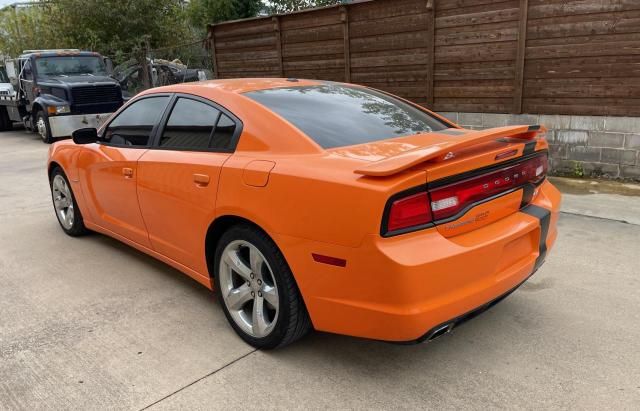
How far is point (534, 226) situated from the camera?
276cm

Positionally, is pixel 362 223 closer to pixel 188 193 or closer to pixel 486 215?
pixel 486 215

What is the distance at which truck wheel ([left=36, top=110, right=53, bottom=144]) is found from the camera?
42.2ft

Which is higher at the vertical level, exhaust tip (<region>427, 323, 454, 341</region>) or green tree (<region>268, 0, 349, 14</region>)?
green tree (<region>268, 0, 349, 14</region>)

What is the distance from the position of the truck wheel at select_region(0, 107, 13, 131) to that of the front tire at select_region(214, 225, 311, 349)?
16.8m

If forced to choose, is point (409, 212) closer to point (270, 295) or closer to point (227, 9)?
point (270, 295)

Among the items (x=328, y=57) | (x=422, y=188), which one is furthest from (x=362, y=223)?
(x=328, y=57)

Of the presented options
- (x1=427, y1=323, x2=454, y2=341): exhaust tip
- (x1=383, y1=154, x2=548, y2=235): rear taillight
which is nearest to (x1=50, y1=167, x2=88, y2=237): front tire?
(x1=383, y1=154, x2=548, y2=235): rear taillight

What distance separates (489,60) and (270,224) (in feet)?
18.2

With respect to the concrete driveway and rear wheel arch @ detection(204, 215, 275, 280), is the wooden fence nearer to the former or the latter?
the concrete driveway

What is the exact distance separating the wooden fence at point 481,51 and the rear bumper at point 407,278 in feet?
15.0

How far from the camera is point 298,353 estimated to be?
9.57 ft

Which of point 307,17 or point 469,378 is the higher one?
point 307,17

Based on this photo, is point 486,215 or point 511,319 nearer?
point 486,215

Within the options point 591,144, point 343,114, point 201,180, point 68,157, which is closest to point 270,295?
point 201,180
